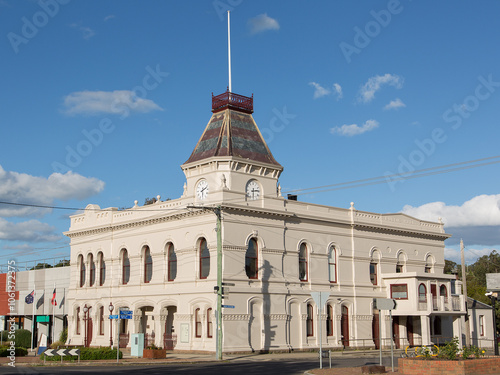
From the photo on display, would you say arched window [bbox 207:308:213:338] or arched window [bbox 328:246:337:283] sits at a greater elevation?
arched window [bbox 328:246:337:283]

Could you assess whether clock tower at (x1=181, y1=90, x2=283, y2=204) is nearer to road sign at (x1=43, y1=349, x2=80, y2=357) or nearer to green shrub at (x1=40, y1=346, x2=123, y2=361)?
green shrub at (x1=40, y1=346, x2=123, y2=361)

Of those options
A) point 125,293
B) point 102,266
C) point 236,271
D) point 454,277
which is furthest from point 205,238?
point 454,277

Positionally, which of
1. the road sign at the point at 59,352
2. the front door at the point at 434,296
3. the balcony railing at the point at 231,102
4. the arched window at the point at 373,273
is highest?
the balcony railing at the point at 231,102

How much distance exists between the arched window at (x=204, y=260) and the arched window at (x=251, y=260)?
243cm

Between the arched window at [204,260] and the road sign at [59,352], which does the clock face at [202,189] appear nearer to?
the arched window at [204,260]

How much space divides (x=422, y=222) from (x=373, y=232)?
6709 mm

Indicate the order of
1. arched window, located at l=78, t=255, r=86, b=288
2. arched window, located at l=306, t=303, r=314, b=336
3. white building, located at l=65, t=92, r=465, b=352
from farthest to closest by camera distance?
arched window, located at l=78, t=255, r=86, b=288 → arched window, located at l=306, t=303, r=314, b=336 → white building, located at l=65, t=92, r=465, b=352

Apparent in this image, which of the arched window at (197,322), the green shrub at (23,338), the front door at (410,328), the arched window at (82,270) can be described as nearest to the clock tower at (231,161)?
the arched window at (197,322)

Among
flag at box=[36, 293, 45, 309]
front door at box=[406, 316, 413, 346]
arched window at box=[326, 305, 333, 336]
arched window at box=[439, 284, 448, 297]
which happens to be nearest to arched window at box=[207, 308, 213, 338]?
arched window at box=[326, 305, 333, 336]

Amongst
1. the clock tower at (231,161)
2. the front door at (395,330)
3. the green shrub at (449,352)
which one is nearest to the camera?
the green shrub at (449,352)

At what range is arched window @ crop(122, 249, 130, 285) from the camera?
4609 centimetres

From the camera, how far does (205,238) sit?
1570 inches

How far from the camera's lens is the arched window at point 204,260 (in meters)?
39.7

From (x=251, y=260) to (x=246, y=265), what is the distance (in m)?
0.52
